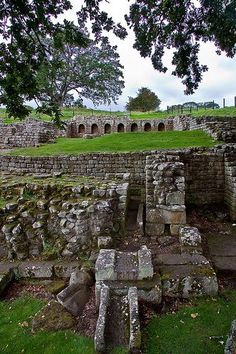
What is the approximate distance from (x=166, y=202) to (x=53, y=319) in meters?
3.56

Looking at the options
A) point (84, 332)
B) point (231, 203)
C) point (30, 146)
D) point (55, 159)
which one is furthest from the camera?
point (30, 146)

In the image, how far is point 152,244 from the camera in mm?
6059

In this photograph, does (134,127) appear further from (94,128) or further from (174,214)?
(174,214)

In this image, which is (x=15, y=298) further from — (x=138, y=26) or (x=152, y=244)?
(x=138, y=26)

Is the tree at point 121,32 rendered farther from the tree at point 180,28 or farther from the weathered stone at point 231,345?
the weathered stone at point 231,345

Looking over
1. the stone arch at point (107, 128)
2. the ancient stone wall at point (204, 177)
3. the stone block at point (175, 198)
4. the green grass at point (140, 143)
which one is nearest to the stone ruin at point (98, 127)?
the stone arch at point (107, 128)

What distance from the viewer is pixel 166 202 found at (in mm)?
6523

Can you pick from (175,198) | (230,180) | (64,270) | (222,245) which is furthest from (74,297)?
(230,180)

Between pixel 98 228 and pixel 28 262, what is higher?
pixel 98 228

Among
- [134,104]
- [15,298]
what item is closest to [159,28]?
[15,298]

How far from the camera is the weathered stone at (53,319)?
3.82 metres

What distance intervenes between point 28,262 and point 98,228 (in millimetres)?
1436

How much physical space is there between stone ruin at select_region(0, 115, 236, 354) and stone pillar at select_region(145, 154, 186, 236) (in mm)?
23

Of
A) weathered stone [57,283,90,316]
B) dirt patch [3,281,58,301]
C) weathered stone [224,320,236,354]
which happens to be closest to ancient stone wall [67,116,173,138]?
dirt patch [3,281,58,301]
